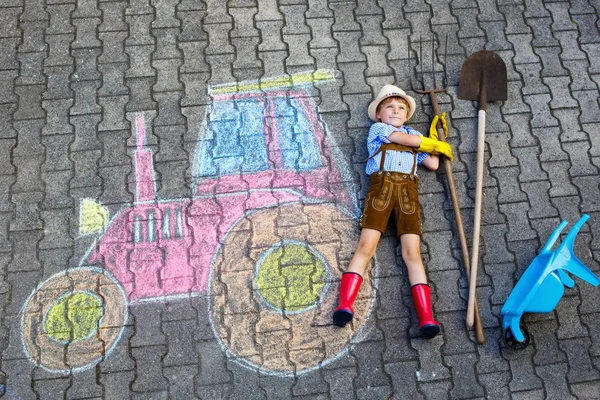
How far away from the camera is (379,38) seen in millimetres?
5242

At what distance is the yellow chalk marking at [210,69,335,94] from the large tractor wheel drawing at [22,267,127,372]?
5.34 ft

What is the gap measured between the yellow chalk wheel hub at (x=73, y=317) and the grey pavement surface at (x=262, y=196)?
13mm

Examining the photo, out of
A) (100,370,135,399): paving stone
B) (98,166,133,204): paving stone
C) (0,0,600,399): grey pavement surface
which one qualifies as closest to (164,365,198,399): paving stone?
(0,0,600,399): grey pavement surface

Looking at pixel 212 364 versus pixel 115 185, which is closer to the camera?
pixel 212 364

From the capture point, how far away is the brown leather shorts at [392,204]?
4.40 meters

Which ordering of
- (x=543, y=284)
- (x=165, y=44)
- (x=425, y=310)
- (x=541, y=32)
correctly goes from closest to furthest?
(x=543, y=284) → (x=425, y=310) → (x=165, y=44) → (x=541, y=32)

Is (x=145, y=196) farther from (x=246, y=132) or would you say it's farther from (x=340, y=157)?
(x=340, y=157)

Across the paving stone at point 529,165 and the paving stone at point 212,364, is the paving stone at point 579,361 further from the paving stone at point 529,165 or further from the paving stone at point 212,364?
the paving stone at point 212,364

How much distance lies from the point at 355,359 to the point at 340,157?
144 centimetres

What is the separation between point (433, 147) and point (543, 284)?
1160mm

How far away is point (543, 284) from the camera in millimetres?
Result: 4055

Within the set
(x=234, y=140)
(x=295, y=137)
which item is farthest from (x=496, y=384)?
(x=234, y=140)

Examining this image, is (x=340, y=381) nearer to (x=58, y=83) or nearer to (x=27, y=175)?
(x=27, y=175)

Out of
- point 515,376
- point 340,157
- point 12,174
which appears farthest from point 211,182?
point 515,376
